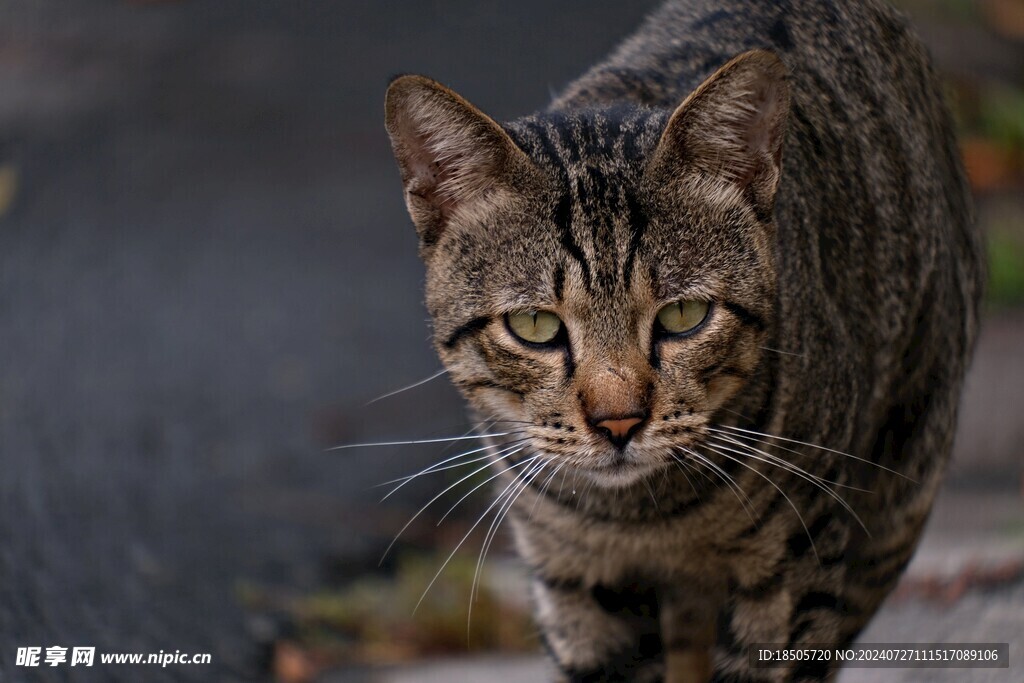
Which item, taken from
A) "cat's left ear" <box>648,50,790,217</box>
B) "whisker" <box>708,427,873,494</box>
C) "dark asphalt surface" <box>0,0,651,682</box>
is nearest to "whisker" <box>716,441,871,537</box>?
"whisker" <box>708,427,873,494</box>

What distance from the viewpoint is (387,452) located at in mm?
5000

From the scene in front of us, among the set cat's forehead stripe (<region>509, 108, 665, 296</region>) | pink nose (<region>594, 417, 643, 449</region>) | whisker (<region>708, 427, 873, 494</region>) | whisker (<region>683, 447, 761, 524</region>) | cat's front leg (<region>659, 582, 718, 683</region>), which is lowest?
cat's front leg (<region>659, 582, 718, 683</region>)

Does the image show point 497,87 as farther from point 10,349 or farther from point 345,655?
point 345,655

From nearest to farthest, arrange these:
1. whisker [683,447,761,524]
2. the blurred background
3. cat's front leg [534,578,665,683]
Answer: whisker [683,447,761,524], cat's front leg [534,578,665,683], the blurred background

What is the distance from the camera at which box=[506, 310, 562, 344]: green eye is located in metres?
2.31

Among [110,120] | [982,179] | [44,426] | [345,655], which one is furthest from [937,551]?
[110,120]

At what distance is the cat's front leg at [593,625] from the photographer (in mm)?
2764

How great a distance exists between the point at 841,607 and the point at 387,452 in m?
2.63

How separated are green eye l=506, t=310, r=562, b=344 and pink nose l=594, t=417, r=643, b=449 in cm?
21

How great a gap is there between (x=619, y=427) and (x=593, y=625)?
76 cm

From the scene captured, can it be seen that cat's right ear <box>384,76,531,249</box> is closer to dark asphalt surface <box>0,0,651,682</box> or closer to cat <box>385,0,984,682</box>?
cat <box>385,0,984,682</box>

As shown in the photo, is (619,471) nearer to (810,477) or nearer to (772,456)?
(772,456)

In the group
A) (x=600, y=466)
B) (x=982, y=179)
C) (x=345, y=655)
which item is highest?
(x=982, y=179)

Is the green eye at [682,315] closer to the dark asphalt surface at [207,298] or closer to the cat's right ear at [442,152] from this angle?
the cat's right ear at [442,152]
